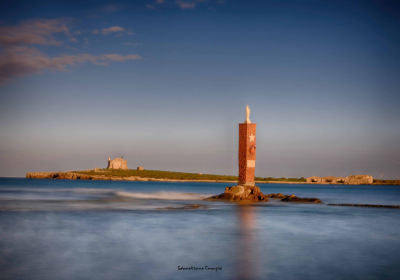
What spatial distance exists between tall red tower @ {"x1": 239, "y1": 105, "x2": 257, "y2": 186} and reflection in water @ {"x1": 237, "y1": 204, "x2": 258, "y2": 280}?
13.9m

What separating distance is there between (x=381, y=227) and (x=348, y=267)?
45.8 feet

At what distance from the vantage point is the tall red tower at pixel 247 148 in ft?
142

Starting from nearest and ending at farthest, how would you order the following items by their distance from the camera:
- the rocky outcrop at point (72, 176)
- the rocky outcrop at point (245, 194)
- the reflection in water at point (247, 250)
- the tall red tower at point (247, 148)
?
the reflection in water at point (247, 250)
the tall red tower at point (247, 148)
the rocky outcrop at point (245, 194)
the rocky outcrop at point (72, 176)

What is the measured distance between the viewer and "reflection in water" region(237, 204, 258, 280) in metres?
13.8

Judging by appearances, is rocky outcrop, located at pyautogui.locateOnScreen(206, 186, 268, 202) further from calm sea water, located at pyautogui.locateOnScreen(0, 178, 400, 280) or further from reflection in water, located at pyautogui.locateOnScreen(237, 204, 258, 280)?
reflection in water, located at pyautogui.locateOnScreen(237, 204, 258, 280)

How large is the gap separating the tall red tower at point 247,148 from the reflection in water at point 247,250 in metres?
13.9

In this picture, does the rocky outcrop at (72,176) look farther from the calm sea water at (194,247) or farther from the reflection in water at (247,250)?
the reflection in water at (247,250)

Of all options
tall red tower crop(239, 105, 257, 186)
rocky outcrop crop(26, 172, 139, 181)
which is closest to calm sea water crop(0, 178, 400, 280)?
tall red tower crop(239, 105, 257, 186)

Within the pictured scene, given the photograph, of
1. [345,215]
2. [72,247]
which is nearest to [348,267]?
[72,247]

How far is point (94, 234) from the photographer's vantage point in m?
21.3

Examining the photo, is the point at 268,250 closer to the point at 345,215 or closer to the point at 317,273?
the point at 317,273

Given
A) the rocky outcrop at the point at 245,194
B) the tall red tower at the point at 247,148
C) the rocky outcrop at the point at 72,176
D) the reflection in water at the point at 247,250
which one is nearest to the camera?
the reflection in water at the point at 247,250

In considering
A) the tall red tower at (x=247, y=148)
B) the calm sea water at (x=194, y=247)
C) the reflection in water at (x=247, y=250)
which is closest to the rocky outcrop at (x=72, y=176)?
the tall red tower at (x=247, y=148)

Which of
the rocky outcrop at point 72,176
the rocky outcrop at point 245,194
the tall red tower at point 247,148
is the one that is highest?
the tall red tower at point 247,148
